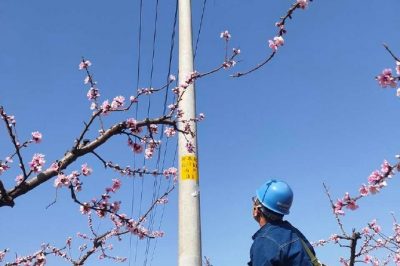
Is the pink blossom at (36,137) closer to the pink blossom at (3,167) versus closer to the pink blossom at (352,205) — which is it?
the pink blossom at (3,167)

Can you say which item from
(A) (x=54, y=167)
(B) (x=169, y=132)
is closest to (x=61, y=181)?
(A) (x=54, y=167)

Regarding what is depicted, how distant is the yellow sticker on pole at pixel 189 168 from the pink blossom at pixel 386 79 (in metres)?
2.59

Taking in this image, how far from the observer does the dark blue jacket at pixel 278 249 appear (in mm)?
3117

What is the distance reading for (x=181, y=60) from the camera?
623 centimetres

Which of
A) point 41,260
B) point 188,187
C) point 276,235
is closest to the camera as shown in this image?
point 276,235

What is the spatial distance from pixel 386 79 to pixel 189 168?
265cm

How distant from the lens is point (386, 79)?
11.4 ft

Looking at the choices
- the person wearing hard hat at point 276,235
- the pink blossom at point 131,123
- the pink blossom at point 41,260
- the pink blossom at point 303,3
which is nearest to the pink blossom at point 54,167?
the pink blossom at point 131,123

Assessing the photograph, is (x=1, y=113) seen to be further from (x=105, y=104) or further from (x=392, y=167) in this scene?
(x=392, y=167)

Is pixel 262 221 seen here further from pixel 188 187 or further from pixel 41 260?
pixel 41 260

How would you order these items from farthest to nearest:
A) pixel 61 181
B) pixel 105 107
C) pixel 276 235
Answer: pixel 105 107 < pixel 61 181 < pixel 276 235

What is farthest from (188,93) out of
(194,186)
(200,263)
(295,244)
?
(295,244)

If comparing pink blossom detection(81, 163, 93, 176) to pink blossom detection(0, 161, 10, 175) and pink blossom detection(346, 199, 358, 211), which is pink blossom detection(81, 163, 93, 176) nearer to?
pink blossom detection(0, 161, 10, 175)

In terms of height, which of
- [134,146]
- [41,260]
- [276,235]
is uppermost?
[134,146]
